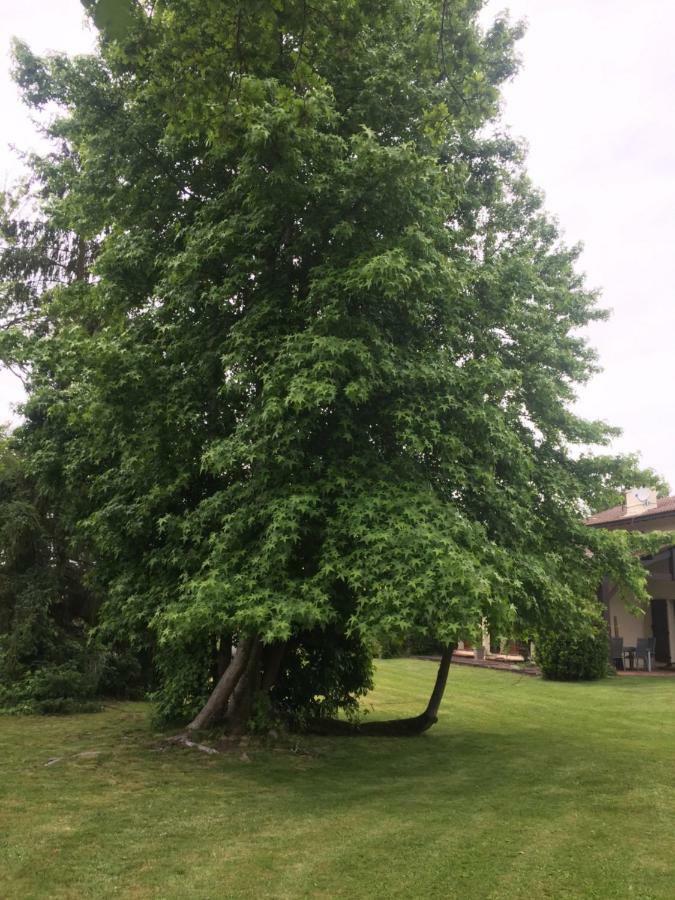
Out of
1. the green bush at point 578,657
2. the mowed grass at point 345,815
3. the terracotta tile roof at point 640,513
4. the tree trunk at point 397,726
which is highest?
the terracotta tile roof at point 640,513

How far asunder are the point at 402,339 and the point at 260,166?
2.97 meters

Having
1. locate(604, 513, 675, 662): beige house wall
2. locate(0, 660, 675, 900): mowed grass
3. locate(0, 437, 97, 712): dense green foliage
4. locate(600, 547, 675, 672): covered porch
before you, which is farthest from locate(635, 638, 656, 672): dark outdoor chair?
locate(0, 437, 97, 712): dense green foliage

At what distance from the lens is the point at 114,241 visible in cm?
1155

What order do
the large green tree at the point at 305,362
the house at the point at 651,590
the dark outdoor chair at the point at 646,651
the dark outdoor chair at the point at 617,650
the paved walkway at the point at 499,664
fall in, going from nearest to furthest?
the large green tree at the point at 305,362 < the house at the point at 651,590 < the dark outdoor chair at the point at 646,651 < the dark outdoor chair at the point at 617,650 < the paved walkway at the point at 499,664

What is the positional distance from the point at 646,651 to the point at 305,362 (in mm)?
18107

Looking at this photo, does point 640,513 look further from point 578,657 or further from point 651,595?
point 578,657

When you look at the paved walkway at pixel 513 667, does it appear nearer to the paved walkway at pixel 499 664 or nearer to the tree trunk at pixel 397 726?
the paved walkway at pixel 499 664

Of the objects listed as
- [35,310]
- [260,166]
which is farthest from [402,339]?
[35,310]

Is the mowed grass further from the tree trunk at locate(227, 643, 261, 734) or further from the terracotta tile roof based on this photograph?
the terracotta tile roof

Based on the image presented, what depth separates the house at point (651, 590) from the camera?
845 inches

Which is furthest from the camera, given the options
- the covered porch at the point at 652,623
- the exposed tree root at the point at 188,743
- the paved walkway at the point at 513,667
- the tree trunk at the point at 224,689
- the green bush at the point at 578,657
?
the covered porch at the point at 652,623

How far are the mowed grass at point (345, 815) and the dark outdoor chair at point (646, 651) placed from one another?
9.20 meters

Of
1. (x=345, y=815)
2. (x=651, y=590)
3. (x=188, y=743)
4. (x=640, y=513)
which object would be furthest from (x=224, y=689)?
(x=651, y=590)

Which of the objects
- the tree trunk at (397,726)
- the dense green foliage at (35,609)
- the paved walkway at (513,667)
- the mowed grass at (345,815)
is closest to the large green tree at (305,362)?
the tree trunk at (397,726)
